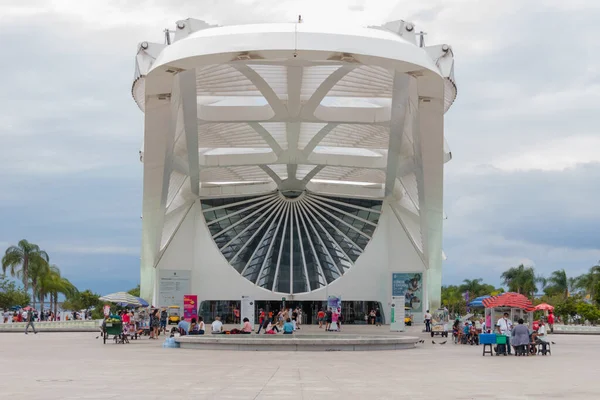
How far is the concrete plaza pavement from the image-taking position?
9.93 meters

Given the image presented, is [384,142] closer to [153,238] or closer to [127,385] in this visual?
[153,238]

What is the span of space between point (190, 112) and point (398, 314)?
13.2 meters

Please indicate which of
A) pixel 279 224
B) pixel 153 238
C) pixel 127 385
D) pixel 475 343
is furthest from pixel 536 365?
pixel 279 224

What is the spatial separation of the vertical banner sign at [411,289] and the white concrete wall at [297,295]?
1273 mm

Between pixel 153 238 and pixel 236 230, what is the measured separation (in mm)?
10357

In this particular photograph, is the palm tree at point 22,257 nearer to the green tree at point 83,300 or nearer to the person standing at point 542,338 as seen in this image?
the green tree at point 83,300

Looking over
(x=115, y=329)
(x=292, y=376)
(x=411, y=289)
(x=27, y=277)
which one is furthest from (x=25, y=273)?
(x=292, y=376)

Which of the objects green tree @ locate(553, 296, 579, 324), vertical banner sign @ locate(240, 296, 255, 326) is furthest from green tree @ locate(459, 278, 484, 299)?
vertical banner sign @ locate(240, 296, 255, 326)

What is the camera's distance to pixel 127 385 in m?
10.9

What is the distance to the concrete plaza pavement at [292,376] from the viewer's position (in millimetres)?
9930

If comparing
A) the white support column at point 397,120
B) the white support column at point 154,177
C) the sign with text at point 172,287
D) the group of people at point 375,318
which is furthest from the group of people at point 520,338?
the sign with text at point 172,287

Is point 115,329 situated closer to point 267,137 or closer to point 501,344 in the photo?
point 501,344

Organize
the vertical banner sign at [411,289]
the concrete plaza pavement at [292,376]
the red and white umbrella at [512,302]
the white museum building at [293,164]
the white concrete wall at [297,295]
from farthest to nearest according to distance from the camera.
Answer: the white concrete wall at [297,295] → the vertical banner sign at [411,289] → the white museum building at [293,164] → the red and white umbrella at [512,302] → the concrete plaza pavement at [292,376]

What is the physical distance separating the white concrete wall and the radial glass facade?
1.15 meters
